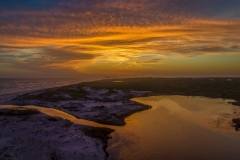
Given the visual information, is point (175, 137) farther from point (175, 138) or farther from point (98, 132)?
point (98, 132)

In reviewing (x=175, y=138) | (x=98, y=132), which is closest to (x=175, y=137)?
(x=175, y=138)

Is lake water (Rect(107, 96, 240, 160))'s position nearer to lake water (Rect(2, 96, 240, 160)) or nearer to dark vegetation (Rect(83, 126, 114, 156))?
lake water (Rect(2, 96, 240, 160))

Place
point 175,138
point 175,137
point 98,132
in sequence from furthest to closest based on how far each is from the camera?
point 98,132 → point 175,137 → point 175,138

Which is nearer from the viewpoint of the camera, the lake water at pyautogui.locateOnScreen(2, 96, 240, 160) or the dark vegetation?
the lake water at pyautogui.locateOnScreen(2, 96, 240, 160)

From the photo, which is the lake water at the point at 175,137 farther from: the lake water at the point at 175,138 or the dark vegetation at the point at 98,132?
the dark vegetation at the point at 98,132

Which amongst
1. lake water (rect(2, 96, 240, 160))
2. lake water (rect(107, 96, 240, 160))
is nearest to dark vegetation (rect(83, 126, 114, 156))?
lake water (rect(2, 96, 240, 160))

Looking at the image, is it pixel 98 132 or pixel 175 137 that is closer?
pixel 175 137

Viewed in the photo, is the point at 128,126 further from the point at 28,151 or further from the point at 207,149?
the point at 28,151

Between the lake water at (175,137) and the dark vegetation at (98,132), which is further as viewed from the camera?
the dark vegetation at (98,132)

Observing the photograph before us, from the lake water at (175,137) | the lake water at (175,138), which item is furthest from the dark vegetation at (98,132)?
the lake water at (175,138)
